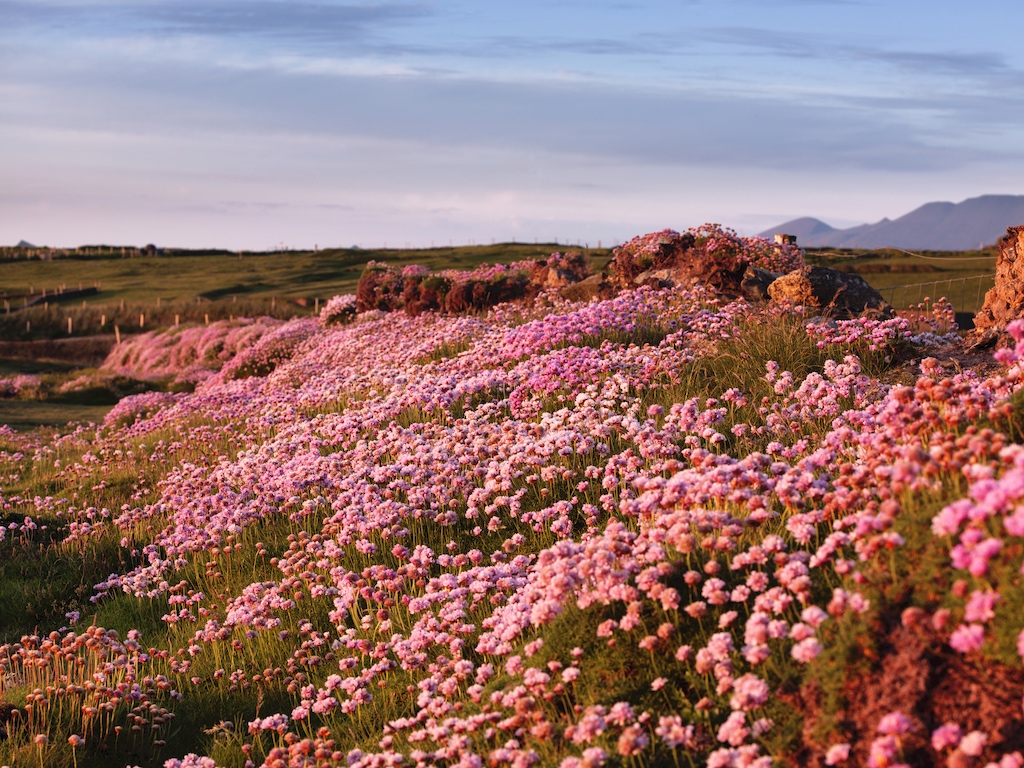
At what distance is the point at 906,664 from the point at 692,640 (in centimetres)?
141

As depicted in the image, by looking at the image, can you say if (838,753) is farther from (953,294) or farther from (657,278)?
(953,294)

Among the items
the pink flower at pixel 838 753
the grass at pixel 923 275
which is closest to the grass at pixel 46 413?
the grass at pixel 923 275

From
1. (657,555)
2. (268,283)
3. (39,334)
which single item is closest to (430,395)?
(657,555)

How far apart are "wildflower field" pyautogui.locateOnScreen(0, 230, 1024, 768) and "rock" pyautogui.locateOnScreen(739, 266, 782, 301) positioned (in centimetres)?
425

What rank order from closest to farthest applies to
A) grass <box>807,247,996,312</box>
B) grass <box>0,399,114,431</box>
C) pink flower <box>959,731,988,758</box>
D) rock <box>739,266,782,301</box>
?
pink flower <box>959,731,988,758</box> < rock <box>739,266,782,301</box> < grass <box>0,399,114,431</box> < grass <box>807,247,996,312</box>

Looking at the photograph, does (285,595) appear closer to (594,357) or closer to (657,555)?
(657,555)

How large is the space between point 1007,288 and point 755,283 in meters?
5.56

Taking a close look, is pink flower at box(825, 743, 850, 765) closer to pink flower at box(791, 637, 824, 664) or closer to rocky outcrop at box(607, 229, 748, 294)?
pink flower at box(791, 637, 824, 664)

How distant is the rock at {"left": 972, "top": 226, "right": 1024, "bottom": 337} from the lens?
13.6 m

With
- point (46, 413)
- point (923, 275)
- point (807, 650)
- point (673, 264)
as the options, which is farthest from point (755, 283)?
point (923, 275)

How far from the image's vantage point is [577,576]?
545 cm

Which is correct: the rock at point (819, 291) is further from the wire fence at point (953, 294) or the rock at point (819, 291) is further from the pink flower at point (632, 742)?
the wire fence at point (953, 294)

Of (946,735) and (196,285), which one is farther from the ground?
(196,285)

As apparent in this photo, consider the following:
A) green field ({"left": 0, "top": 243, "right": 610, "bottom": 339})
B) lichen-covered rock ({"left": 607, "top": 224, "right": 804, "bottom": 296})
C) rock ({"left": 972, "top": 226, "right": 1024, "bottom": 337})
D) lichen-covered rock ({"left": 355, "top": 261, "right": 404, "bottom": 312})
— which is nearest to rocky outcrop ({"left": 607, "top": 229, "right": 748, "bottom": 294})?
lichen-covered rock ({"left": 607, "top": 224, "right": 804, "bottom": 296})
